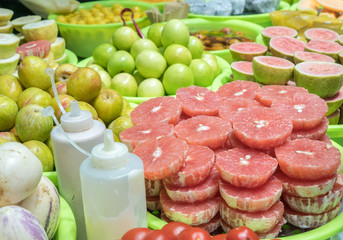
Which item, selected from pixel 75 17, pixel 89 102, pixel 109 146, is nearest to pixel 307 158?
pixel 109 146

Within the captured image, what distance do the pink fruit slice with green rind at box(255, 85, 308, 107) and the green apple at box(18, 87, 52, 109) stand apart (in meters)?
0.87

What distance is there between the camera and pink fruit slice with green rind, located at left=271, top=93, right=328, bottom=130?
4.52 feet

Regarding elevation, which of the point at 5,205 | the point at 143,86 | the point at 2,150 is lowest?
the point at 143,86

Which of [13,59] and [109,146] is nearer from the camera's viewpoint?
[109,146]

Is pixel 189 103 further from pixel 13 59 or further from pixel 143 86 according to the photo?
pixel 13 59

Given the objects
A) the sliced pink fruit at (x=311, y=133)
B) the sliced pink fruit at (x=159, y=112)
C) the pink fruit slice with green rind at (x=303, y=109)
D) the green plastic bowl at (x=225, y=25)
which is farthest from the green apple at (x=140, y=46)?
the sliced pink fruit at (x=311, y=133)

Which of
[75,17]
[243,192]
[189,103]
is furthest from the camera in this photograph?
[75,17]

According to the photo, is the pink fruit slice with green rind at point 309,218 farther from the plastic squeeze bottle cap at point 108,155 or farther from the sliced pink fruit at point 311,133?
the plastic squeeze bottle cap at point 108,155

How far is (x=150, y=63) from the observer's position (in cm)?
227

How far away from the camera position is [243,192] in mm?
1171

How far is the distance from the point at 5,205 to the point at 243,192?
25.9 inches

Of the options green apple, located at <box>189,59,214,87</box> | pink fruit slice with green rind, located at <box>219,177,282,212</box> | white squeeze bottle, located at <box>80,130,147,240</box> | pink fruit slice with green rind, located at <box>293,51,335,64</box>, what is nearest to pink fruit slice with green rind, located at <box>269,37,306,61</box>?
pink fruit slice with green rind, located at <box>293,51,335,64</box>

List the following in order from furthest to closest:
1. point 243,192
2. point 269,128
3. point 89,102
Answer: point 89,102 < point 269,128 < point 243,192

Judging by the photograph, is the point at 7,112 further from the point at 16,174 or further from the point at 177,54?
the point at 177,54
